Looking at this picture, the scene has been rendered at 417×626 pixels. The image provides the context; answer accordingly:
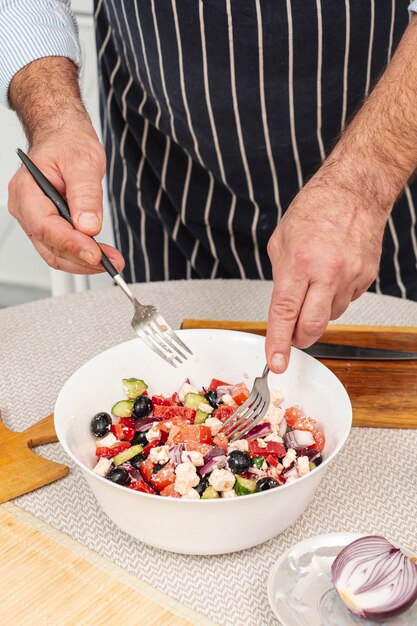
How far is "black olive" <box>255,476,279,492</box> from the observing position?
0.95 m

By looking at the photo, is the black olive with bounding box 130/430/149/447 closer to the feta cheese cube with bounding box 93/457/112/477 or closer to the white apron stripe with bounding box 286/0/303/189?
the feta cheese cube with bounding box 93/457/112/477

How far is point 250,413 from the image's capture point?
3.49 feet

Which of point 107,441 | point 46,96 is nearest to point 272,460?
point 107,441

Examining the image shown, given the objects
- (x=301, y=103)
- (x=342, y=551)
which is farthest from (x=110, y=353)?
(x=301, y=103)

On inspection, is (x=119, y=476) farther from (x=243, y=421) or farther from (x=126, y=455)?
(x=243, y=421)

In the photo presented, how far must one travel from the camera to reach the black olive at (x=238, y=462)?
98 cm

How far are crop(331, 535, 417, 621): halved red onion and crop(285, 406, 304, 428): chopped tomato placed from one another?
30 centimetres

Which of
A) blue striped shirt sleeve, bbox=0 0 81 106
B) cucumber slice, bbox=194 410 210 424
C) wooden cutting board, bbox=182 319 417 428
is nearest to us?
cucumber slice, bbox=194 410 210 424

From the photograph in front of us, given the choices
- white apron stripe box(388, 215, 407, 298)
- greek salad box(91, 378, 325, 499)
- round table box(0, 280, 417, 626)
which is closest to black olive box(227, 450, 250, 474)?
greek salad box(91, 378, 325, 499)

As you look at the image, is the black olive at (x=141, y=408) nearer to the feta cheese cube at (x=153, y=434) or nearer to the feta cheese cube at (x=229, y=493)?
the feta cheese cube at (x=153, y=434)

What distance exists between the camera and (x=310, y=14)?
1.51 meters

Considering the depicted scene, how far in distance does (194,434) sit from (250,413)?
0.28 ft

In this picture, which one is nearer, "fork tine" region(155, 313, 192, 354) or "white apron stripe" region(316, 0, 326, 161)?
"fork tine" region(155, 313, 192, 354)

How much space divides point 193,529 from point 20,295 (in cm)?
283
